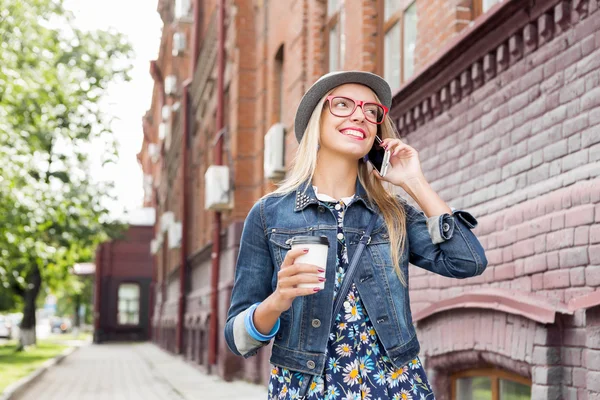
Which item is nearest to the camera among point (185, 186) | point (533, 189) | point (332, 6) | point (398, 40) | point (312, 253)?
point (312, 253)

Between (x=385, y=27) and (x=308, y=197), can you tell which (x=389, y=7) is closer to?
(x=385, y=27)

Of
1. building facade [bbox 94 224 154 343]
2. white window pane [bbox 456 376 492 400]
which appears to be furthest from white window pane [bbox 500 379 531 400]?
building facade [bbox 94 224 154 343]

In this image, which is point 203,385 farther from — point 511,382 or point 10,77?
point 511,382

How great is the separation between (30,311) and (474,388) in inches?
1006

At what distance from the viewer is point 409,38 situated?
7598mm

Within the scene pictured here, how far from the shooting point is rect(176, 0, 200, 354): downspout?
23.1 metres

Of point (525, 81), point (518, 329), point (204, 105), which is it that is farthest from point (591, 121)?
point (204, 105)

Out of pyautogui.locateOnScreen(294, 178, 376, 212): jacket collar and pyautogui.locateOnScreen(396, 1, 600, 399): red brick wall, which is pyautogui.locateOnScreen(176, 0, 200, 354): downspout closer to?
pyautogui.locateOnScreen(396, 1, 600, 399): red brick wall

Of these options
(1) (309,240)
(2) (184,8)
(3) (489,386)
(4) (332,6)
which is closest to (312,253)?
(1) (309,240)

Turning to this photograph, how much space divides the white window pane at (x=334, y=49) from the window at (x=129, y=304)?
33983mm

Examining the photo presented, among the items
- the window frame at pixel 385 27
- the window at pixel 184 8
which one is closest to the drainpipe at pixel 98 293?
A: the window at pixel 184 8

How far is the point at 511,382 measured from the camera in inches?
202

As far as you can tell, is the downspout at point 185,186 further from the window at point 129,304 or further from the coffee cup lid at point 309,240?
the coffee cup lid at point 309,240

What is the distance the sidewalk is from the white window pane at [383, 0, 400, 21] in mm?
5604
